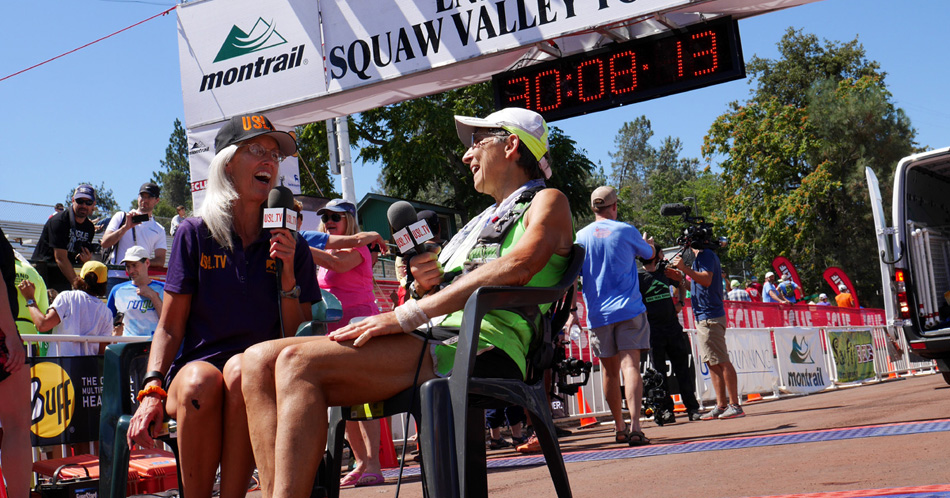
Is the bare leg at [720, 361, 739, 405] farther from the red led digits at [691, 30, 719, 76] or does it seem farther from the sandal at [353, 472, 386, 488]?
the sandal at [353, 472, 386, 488]

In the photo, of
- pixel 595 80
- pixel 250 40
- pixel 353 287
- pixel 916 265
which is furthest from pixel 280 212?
pixel 250 40

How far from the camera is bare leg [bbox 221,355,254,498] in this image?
2910mm

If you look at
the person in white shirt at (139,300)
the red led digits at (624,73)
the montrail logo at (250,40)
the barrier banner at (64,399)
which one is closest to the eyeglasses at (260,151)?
the barrier banner at (64,399)

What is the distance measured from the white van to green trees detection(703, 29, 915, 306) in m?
37.4

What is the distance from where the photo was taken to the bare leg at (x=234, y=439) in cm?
291

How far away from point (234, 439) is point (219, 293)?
58cm

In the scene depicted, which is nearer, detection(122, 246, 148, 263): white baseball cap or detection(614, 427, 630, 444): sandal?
detection(614, 427, 630, 444): sandal

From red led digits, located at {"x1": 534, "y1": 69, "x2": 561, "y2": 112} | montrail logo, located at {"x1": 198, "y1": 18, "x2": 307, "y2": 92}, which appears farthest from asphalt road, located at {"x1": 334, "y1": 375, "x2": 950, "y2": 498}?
montrail logo, located at {"x1": 198, "y1": 18, "x2": 307, "y2": 92}

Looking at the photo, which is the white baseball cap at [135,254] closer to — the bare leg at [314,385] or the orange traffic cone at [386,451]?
the orange traffic cone at [386,451]

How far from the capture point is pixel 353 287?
610cm

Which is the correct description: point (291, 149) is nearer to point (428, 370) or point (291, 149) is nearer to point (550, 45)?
point (428, 370)

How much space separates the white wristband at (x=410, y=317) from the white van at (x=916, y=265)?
8533 millimetres

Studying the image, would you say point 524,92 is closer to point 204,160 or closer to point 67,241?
point 204,160

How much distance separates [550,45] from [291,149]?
7344 mm
